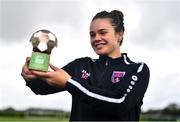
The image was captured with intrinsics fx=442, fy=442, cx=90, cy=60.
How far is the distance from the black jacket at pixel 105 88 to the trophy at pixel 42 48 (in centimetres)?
25

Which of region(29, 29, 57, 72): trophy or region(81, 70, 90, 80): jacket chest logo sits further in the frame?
region(81, 70, 90, 80): jacket chest logo

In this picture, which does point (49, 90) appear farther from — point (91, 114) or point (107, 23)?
point (107, 23)

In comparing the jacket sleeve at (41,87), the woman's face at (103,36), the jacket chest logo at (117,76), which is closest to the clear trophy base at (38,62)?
the jacket sleeve at (41,87)

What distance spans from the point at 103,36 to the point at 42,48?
531 mm

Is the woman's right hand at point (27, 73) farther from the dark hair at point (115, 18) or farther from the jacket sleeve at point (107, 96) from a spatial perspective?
the dark hair at point (115, 18)

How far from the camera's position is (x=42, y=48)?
11.3 feet

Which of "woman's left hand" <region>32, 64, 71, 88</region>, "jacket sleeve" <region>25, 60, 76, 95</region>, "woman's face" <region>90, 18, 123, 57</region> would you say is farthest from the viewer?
"jacket sleeve" <region>25, 60, 76, 95</region>

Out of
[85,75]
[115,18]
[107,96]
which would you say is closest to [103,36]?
[115,18]

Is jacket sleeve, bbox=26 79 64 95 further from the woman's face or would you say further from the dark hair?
the dark hair

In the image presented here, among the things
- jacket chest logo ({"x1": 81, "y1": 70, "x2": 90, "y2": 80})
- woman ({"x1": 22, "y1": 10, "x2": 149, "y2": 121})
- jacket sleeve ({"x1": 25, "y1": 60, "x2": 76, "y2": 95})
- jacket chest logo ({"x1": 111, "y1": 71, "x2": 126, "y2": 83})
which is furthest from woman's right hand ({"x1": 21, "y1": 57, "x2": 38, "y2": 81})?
jacket chest logo ({"x1": 111, "y1": 71, "x2": 126, "y2": 83})

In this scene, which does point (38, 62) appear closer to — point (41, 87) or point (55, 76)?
point (55, 76)

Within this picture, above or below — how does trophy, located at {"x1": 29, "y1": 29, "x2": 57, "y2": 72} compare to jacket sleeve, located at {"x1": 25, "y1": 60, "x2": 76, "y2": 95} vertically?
above

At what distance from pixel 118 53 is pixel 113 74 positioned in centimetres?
23

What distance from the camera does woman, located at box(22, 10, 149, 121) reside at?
134 inches
